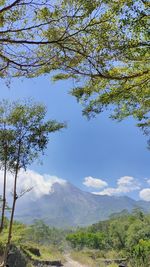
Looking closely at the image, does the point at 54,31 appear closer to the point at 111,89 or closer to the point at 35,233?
the point at 111,89

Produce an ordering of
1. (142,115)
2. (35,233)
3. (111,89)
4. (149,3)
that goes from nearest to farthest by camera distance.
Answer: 1. (149,3)
2. (111,89)
3. (142,115)
4. (35,233)

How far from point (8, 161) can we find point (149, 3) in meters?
6.66

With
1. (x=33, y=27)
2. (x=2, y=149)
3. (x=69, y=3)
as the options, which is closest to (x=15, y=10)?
(x=33, y=27)

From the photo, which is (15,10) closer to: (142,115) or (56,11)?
(56,11)

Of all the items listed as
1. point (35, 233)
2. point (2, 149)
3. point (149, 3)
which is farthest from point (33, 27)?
point (35, 233)

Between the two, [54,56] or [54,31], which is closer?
[54,31]

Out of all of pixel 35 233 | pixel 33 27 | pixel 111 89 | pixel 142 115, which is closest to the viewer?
pixel 33 27

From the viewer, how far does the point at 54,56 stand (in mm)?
5660

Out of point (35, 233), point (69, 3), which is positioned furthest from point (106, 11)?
point (35, 233)

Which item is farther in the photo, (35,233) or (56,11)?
(35,233)

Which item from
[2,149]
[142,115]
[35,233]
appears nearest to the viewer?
[142,115]

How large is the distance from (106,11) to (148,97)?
2.88 meters

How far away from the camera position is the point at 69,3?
480 centimetres

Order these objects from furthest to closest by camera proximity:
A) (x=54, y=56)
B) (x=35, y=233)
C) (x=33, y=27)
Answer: (x=35, y=233) → (x=54, y=56) → (x=33, y=27)
